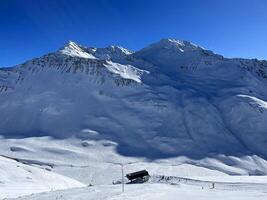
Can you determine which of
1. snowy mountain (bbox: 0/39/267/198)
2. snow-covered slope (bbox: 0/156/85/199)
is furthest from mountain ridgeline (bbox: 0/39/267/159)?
snow-covered slope (bbox: 0/156/85/199)

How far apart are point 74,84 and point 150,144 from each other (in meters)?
57.0

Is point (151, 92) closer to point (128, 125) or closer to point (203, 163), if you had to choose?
point (128, 125)

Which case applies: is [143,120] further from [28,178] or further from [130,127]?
[28,178]

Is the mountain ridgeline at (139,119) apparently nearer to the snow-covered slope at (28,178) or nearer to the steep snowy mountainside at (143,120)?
the steep snowy mountainside at (143,120)

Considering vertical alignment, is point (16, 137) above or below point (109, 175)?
above

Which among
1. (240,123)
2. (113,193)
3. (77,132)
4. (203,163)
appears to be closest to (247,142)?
(240,123)

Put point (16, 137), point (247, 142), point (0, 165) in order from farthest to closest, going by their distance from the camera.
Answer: point (247, 142) < point (16, 137) < point (0, 165)

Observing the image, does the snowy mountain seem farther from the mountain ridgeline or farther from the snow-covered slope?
the snow-covered slope

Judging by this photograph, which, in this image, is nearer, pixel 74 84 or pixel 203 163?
pixel 203 163

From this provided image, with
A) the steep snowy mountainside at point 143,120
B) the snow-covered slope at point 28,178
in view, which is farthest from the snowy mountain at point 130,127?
the snow-covered slope at point 28,178

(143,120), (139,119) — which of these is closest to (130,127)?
(139,119)

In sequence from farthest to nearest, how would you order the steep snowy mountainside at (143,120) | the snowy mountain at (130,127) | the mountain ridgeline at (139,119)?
the mountain ridgeline at (139,119)
the steep snowy mountainside at (143,120)
the snowy mountain at (130,127)

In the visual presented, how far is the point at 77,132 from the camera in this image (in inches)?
6368

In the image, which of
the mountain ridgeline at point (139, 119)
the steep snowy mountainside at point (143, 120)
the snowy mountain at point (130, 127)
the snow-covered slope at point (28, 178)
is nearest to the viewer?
the snow-covered slope at point (28, 178)
